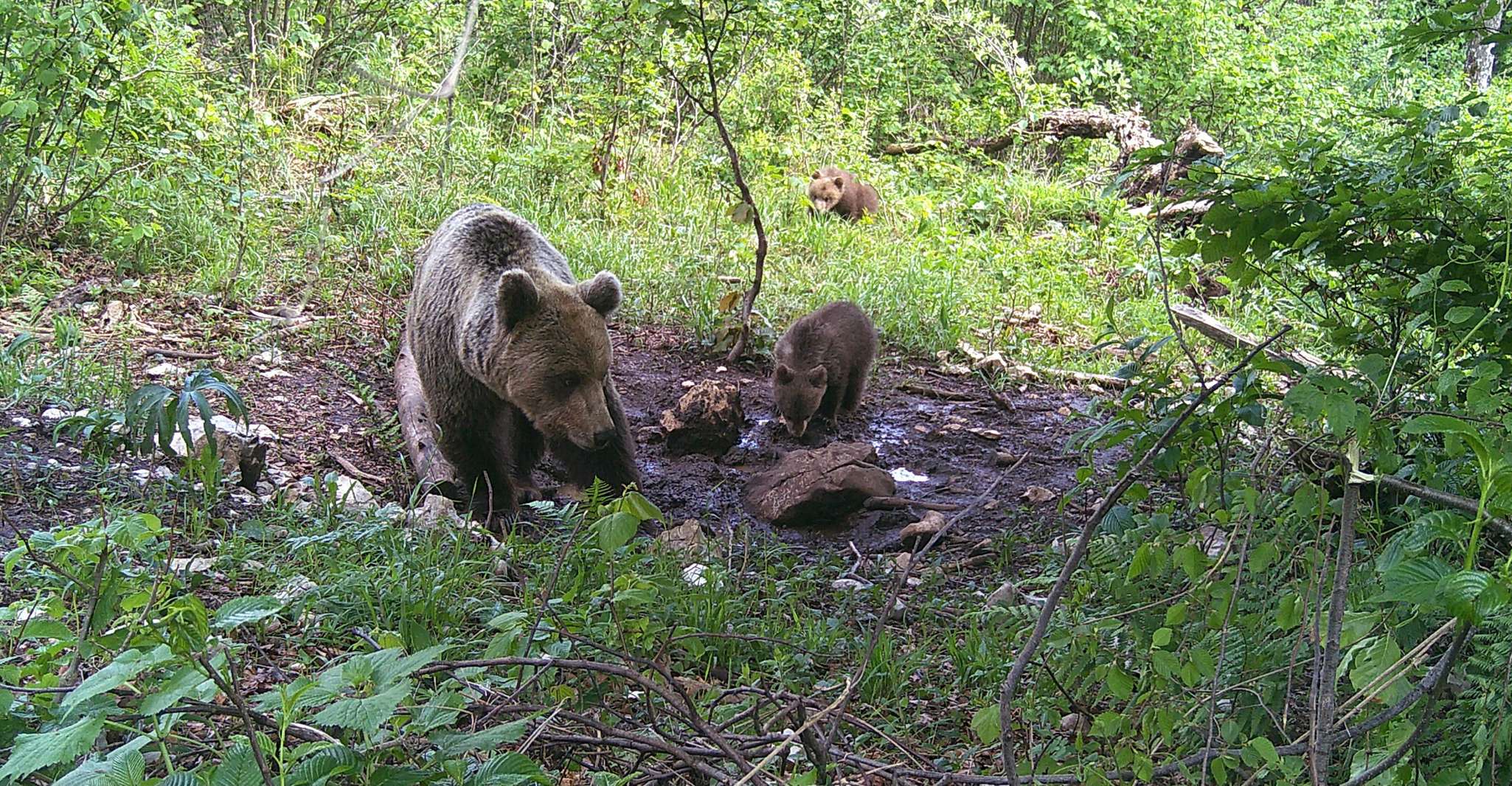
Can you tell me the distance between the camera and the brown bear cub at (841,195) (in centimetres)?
1005

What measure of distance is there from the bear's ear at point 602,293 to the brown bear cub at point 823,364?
1.38 meters

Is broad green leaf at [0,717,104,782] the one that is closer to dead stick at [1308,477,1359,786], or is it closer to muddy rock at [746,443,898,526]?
dead stick at [1308,477,1359,786]

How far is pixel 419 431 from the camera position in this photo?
5.87 meters

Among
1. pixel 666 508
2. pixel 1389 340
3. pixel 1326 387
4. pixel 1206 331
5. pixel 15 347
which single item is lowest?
pixel 666 508

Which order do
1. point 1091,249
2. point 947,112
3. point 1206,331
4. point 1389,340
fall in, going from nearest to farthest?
point 1389,340
point 1206,331
point 1091,249
point 947,112

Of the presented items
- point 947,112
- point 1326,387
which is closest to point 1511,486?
point 1326,387

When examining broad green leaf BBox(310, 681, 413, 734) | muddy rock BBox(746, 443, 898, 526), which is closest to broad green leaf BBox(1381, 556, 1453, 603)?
broad green leaf BBox(310, 681, 413, 734)

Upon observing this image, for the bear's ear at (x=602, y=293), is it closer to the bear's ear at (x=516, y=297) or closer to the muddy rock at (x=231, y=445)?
the bear's ear at (x=516, y=297)

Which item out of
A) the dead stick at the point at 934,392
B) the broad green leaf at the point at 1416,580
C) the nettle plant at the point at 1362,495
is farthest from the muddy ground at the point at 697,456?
the broad green leaf at the point at 1416,580

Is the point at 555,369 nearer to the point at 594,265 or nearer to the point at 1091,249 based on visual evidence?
the point at 594,265

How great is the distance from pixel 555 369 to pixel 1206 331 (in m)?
3.72

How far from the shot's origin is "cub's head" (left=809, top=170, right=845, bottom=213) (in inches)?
393

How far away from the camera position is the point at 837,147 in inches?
456

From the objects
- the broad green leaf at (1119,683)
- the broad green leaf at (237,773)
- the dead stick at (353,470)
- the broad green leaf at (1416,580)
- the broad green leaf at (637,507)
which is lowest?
the dead stick at (353,470)
